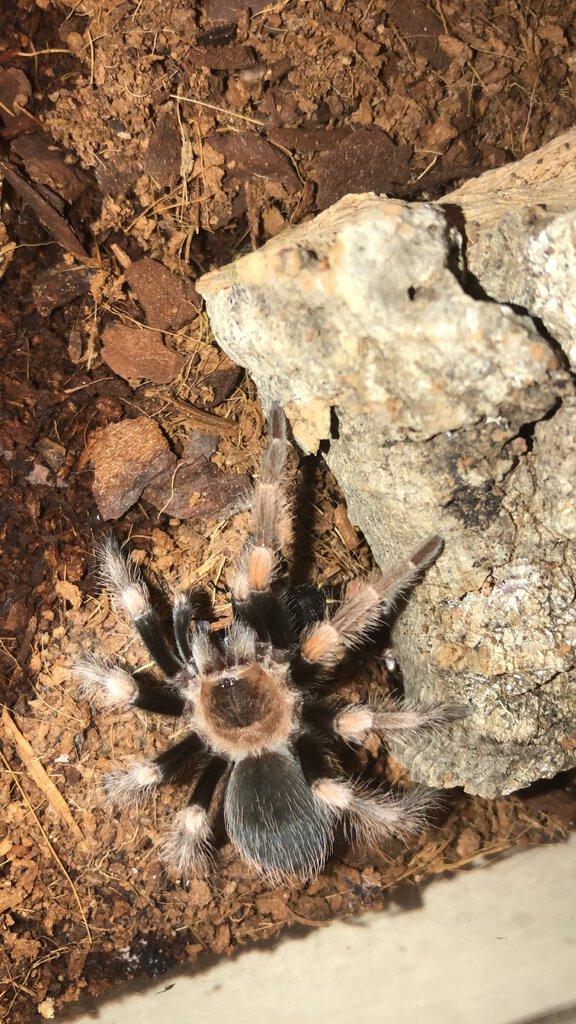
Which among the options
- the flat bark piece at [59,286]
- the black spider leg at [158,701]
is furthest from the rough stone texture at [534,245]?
the black spider leg at [158,701]

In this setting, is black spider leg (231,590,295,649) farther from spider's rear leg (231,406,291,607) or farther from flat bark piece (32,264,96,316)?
flat bark piece (32,264,96,316)

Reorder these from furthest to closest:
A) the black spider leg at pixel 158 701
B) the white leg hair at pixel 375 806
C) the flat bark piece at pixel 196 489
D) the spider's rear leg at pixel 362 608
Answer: the flat bark piece at pixel 196 489 → the black spider leg at pixel 158 701 → the white leg hair at pixel 375 806 → the spider's rear leg at pixel 362 608

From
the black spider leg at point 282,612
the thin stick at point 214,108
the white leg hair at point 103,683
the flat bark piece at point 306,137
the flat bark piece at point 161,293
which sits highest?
the flat bark piece at point 306,137

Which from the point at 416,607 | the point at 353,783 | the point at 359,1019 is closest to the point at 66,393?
the point at 416,607

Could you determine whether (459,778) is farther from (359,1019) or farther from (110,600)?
(110,600)

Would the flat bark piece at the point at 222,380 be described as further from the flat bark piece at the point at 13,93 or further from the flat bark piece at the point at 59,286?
the flat bark piece at the point at 13,93

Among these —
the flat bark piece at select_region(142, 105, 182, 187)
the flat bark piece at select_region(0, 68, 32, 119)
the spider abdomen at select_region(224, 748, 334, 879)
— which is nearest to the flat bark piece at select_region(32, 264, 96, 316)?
the flat bark piece at select_region(142, 105, 182, 187)
